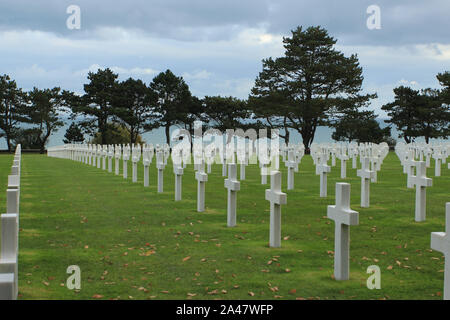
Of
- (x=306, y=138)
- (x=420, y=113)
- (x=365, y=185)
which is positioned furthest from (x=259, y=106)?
(x=365, y=185)

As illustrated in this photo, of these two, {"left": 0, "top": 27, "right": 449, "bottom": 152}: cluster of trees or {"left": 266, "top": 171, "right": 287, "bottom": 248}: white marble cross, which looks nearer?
{"left": 266, "top": 171, "right": 287, "bottom": 248}: white marble cross

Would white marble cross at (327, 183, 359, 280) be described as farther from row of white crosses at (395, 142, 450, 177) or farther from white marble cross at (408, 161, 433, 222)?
row of white crosses at (395, 142, 450, 177)

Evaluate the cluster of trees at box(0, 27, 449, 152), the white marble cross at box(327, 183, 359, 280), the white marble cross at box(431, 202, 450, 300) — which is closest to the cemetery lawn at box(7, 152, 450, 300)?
the white marble cross at box(327, 183, 359, 280)

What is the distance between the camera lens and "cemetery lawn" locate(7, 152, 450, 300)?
19.2 ft

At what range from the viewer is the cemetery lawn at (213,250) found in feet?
19.2

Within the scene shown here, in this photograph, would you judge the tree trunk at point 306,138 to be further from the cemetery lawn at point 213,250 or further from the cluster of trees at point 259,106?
the cemetery lawn at point 213,250

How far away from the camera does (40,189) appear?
55.4 ft

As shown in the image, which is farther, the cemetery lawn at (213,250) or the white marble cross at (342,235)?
the white marble cross at (342,235)

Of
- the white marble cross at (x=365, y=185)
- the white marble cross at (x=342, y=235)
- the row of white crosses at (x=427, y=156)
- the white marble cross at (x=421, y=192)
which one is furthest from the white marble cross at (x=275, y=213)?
the row of white crosses at (x=427, y=156)

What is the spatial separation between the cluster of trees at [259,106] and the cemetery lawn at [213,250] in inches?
1625

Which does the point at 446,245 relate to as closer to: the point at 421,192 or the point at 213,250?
the point at 213,250

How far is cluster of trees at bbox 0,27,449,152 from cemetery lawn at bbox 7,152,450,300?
41283 mm

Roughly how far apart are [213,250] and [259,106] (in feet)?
161

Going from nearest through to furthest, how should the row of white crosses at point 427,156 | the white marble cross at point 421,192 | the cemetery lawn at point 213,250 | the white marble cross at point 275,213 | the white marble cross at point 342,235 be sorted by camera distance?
the cemetery lawn at point 213,250 < the white marble cross at point 342,235 < the white marble cross at point 275,213 < the white marble cross at point 421,192 < the row of white crosses at point 427,156
